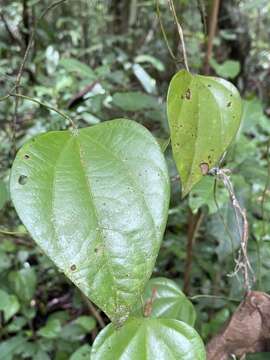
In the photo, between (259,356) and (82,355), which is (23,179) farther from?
(82,355)

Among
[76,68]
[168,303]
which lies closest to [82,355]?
[168,303]

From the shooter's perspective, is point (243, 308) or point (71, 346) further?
point (71, 346)

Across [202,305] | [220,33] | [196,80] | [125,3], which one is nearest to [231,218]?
[202,305]

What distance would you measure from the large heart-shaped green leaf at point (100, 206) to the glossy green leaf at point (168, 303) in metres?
0.27

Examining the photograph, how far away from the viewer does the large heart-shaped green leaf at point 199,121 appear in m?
0.46

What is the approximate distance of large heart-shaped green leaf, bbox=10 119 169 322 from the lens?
1.19 feet

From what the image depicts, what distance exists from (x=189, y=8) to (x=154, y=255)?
6.31 ft

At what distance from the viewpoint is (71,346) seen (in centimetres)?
112

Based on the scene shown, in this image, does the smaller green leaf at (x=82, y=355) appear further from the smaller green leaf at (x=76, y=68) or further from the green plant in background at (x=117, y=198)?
the smaller green leaf at (x=76, y=68)

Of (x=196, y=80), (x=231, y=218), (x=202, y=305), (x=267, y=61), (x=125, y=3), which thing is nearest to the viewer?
(x=196, y=80)

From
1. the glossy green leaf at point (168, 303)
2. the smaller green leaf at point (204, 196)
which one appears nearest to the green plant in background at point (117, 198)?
the glossy green leaf at point (168, 303)

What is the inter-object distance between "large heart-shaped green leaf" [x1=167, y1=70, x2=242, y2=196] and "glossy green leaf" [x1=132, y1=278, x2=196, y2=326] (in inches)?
9.4

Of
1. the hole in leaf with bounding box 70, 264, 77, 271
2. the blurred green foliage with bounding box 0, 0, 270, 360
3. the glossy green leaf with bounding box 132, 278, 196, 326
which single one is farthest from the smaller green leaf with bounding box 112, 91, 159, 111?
the hole in leaf with bounding box 70, 264, 77, 271

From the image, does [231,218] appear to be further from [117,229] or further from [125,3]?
[125,3]
